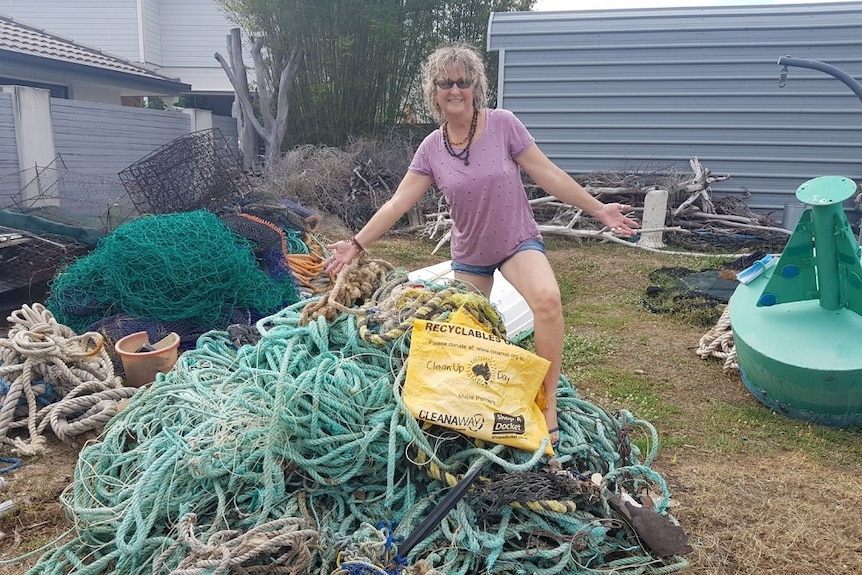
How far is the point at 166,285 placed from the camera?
459 cm

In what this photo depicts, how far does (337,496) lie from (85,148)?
30.4ft

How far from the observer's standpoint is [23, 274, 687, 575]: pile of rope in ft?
7.48

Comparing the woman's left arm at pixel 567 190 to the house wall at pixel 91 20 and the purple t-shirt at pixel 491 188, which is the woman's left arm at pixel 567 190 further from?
the house wall at pixel 91 20

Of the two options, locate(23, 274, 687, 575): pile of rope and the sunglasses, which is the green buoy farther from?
the sunglasses

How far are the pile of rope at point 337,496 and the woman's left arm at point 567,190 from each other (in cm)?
81

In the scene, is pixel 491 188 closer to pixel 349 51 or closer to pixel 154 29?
pixel 349 51

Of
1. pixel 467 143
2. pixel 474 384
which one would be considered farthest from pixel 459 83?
pixel 474 384

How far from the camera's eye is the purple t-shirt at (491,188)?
286 cm

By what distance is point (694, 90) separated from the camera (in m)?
10.9

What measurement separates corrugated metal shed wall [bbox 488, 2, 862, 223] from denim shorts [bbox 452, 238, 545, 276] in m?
8.79

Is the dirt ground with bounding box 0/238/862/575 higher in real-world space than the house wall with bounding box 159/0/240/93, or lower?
lower

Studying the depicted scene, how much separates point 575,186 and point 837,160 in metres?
9.86

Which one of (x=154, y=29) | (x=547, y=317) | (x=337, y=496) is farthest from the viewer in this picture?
(x=154, y=29)

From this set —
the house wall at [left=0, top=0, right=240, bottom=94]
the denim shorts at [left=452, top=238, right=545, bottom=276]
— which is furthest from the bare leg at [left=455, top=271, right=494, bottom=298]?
the house wall at [left=0, top=0, right=240, bottom=94]
